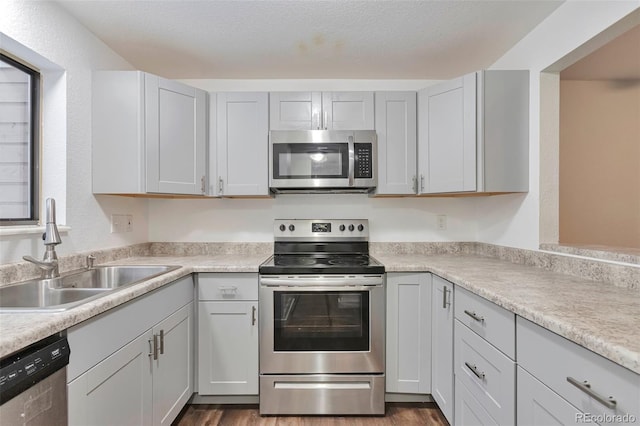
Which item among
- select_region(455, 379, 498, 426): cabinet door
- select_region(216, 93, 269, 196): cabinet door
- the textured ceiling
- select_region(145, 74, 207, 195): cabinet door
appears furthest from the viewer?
select_region(216, 93, 269, 196): cabinet door

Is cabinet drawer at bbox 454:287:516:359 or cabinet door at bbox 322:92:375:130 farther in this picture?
cabinet door at bbox 322:92:375:130

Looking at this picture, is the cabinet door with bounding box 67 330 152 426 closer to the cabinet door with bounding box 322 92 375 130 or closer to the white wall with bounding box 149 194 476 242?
the white wall with bounding box 149 194 476 242

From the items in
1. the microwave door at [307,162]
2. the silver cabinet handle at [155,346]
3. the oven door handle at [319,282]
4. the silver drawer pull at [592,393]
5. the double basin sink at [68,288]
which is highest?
the microwave door at [307,162]

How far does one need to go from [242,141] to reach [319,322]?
1331mm

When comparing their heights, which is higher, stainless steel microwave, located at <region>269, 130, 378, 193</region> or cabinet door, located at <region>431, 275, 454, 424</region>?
stainless steel microwave, located at <region>269, 130, 378, 193</region>

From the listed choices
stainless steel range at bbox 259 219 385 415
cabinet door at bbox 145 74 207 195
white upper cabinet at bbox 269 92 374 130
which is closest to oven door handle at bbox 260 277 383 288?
stainless steel range at bbox 259 219 385 415

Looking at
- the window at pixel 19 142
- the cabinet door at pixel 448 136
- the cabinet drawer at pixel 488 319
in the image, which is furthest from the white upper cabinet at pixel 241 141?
the cabinet drawer at pixel 488 319

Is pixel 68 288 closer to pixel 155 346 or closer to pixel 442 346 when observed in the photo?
pixel 155 346

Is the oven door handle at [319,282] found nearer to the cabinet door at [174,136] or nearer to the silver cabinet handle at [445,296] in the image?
the silver cabinet handle at [445,296]

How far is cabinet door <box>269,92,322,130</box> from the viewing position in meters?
2.21

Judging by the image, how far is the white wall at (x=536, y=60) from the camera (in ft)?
4.80

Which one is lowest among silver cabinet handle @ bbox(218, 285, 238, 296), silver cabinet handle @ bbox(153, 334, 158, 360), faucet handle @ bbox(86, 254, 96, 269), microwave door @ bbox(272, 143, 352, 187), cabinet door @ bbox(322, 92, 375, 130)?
silver cabinet handle @ bbox(153, 334, 158, 360)

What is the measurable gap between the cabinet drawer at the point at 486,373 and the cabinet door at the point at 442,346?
80 mm

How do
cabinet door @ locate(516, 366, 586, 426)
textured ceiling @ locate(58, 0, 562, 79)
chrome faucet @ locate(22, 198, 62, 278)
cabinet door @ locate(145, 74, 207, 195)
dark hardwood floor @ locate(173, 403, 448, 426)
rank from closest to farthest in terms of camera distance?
cabinet door @ locate(516, 366, 586, 426) → chrome faucet @ locate(22, 198, 62, 278) → textured ceiling @ locate(58, 0, 562, 79) → dark hardwood floor @ locate(173, 403, 448, 426) → cabinet door @ locate(145, 74, 207, 195)
